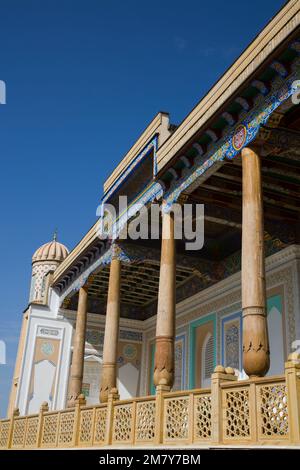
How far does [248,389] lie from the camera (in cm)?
591

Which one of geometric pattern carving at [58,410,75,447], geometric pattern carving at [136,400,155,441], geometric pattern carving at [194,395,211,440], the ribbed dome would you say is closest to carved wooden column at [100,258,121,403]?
geometric pattern carving at [58,410,75,447]

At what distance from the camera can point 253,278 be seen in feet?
22.9

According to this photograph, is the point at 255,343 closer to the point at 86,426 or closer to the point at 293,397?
the point at 293,397

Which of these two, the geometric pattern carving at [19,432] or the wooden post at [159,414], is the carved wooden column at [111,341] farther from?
the wooden post at [159,414]

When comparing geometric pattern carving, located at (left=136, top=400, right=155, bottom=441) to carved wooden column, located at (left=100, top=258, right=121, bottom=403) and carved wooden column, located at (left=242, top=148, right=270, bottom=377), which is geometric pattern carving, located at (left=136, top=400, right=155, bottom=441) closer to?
carved wooden column, located at (left=242, top=148, right=270, bottom=377)

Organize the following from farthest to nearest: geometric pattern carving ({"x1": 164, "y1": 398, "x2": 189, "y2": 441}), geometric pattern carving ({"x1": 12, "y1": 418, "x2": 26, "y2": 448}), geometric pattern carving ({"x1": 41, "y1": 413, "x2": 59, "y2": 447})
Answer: geometric pattern carving ({"x1": 12, "y1": 418, "x2": 26, "y2": 448}), geometric pattern carving ({"x1": 41, "y1": 413, "x2": 59, "y2": 447}), geometric pattern carving ({"x1": 164, "y1": 398, "x2": 189, "y2": 441})

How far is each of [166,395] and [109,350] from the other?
15.0 ft

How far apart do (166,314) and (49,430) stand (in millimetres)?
3840

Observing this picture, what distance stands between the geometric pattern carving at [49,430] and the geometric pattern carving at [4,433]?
2.26m

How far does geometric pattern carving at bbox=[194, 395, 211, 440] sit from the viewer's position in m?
6.43

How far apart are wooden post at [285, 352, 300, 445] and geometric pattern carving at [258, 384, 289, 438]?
135 millimetres

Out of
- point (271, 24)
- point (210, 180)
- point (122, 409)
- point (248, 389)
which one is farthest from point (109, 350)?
point (271, 24)

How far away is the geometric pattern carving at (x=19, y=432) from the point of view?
1230 centimetres

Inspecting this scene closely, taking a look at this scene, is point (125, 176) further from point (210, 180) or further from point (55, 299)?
point (55, 299)
